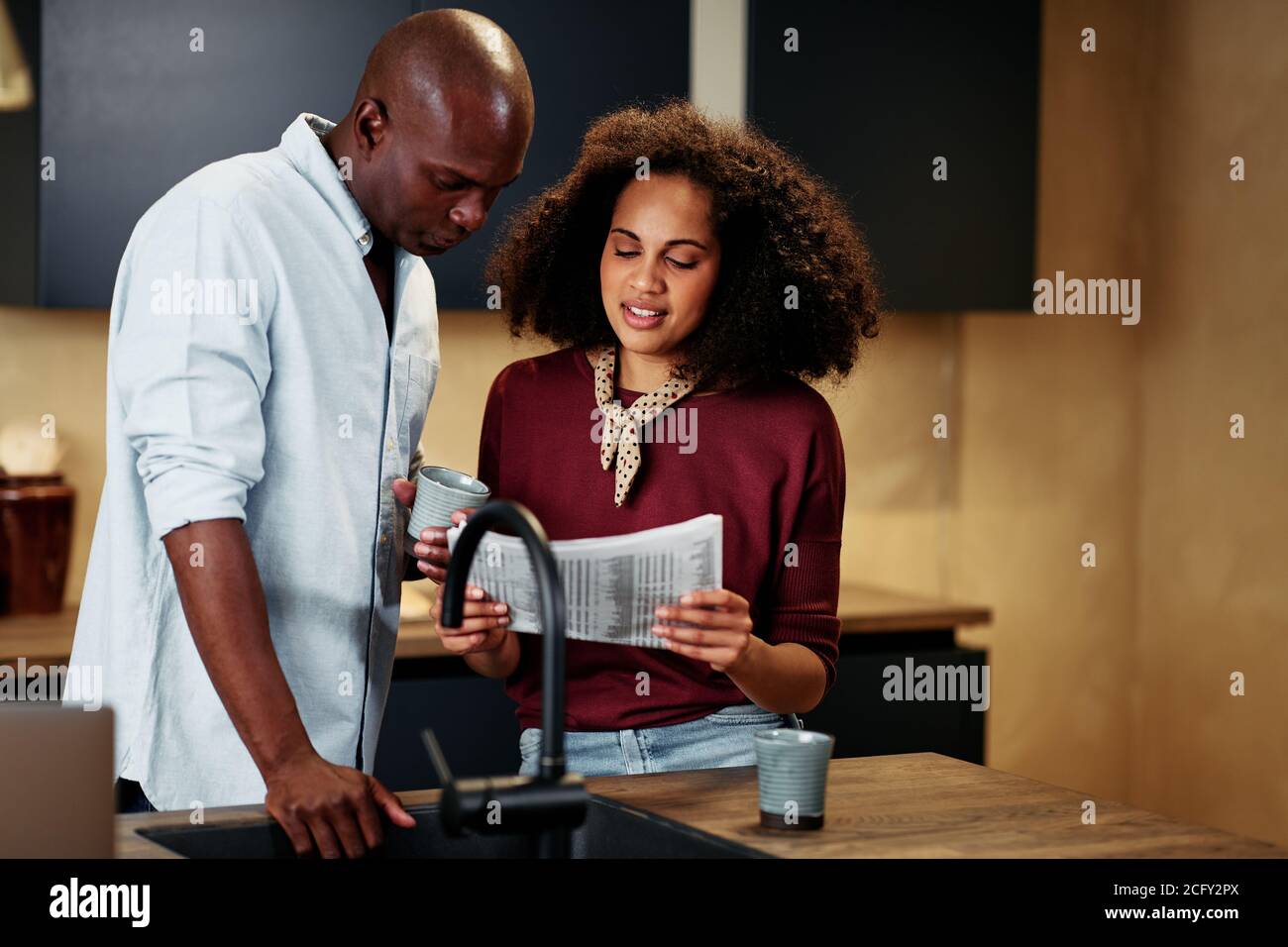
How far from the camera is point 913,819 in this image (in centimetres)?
143

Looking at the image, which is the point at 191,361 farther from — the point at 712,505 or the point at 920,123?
the point at 920,123

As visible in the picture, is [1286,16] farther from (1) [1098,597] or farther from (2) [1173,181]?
(1) [1098,597]

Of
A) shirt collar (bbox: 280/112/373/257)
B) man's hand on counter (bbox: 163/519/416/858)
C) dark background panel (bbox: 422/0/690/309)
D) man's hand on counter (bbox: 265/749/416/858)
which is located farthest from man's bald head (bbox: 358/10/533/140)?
dark background panel (bbox: 422/0/690/309)

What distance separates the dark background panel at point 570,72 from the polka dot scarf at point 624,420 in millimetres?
1034

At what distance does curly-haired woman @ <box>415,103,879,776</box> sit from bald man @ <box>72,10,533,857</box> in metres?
0.13

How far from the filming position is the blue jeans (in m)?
1.71

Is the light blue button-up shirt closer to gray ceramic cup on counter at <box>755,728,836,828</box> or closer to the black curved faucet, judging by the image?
the black curved faucet

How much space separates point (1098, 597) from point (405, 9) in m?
2.23

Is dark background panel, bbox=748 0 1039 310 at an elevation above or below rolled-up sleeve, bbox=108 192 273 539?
above

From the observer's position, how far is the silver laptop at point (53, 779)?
1.03 metres

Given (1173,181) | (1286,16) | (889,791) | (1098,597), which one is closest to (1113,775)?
(1098,597)

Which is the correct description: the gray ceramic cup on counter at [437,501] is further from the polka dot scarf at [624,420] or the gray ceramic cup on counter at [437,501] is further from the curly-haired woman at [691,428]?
the polka dot scarf at [624,420]

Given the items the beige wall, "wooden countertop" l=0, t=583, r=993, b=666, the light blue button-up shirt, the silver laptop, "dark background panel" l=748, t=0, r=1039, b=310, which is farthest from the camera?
the beige wall

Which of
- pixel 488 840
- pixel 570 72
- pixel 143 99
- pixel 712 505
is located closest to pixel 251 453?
pixel 488 840
